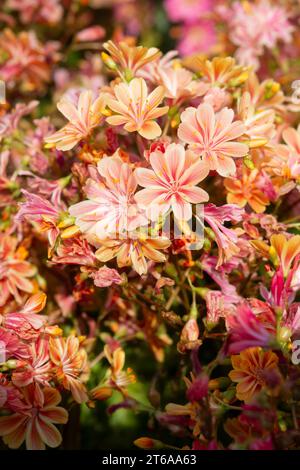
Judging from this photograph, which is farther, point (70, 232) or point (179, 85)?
point (179, 85)

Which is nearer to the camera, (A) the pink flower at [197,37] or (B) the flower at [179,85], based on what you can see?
(B) the flower at [179,85]

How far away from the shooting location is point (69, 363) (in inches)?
31.8

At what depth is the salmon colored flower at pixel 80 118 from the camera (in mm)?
835

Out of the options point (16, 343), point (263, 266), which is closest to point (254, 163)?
point (263, 266)

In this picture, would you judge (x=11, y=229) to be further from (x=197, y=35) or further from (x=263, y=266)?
(x=197, y=35)

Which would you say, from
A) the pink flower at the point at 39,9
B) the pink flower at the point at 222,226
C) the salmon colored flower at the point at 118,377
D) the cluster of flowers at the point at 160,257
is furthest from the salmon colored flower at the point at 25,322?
the pink flower at the point at 39,9

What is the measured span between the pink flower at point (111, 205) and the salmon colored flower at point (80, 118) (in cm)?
8

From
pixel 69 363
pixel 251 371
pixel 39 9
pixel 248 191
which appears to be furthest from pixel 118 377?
pixel 39 9

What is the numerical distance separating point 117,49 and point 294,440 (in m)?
0.55

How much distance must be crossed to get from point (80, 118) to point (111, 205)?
0.14 m

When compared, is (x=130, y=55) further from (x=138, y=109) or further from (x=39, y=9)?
(x=39, y=9)

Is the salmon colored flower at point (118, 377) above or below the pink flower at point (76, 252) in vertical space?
below

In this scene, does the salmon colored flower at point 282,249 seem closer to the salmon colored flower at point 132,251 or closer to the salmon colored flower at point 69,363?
the salmon colored flower at point 132,251

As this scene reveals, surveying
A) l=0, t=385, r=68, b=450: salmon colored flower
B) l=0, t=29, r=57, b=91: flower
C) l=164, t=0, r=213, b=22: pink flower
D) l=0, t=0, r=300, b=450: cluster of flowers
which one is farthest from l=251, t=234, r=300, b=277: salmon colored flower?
l=164, t=0, r=213, b=22: pink flower
